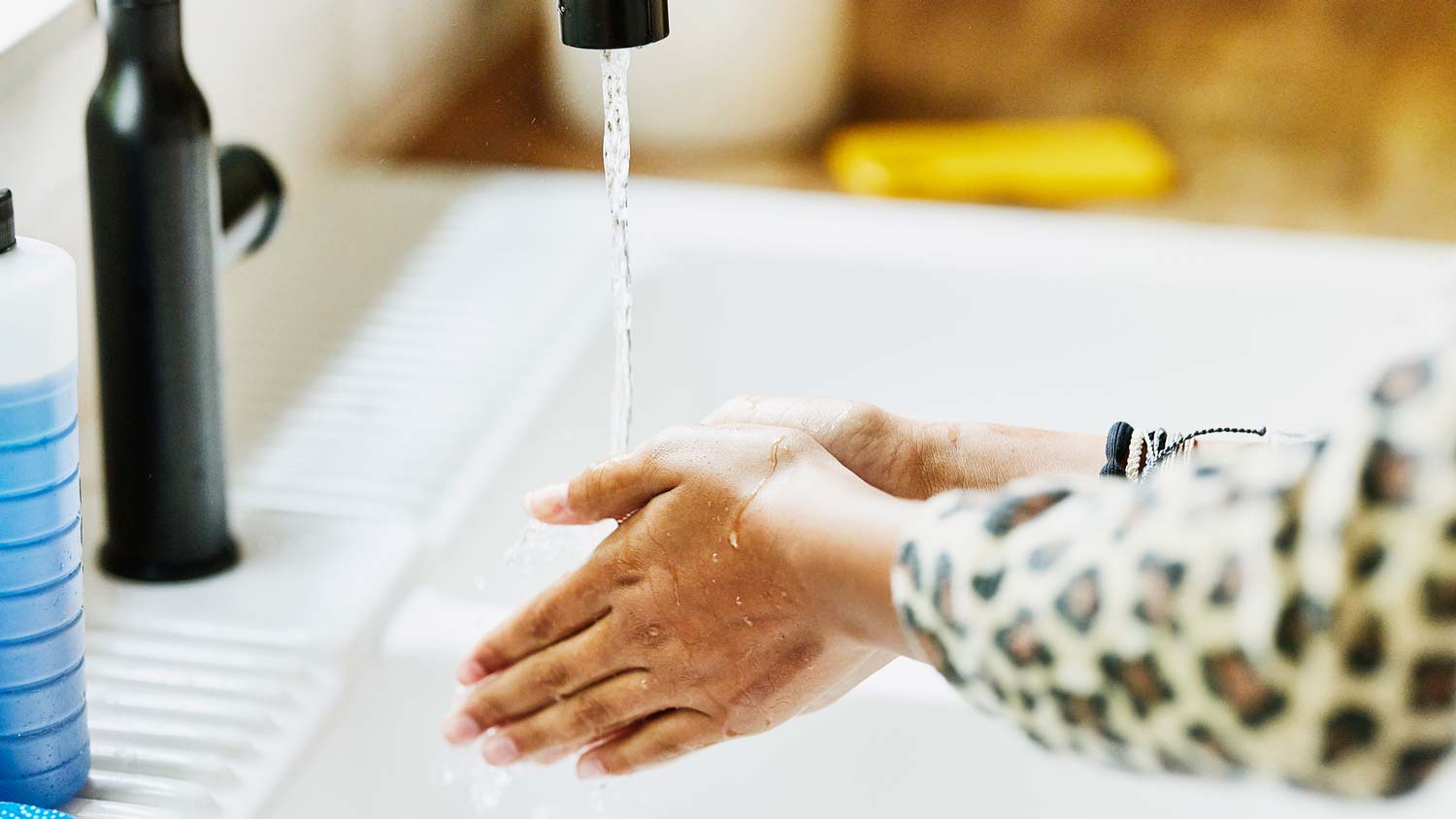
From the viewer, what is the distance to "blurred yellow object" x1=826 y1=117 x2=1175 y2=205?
4.40 ft

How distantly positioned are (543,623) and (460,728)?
61 mm

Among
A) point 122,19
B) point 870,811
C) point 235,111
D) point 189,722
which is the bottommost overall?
point 870,811

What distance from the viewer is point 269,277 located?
1029 millimetres

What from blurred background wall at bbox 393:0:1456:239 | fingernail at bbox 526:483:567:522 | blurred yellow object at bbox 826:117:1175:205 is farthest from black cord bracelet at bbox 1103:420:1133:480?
blurred background wall at bbox 393:0:1456:239

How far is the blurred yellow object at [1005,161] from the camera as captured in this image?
1.34m

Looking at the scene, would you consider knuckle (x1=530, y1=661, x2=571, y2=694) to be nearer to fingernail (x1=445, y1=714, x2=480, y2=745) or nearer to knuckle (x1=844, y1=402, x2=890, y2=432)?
fingernail (x1=445, y1=714, x2=480, y2=745)

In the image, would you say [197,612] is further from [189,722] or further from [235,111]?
[235,111]

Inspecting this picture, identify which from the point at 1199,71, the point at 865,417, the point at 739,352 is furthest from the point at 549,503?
the point at 1199,71

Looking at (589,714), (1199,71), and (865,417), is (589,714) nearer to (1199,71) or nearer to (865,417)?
(865,417)

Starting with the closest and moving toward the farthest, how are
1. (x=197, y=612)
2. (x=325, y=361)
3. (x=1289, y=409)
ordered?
(x=197, y=612) → (x=325, y=361) → (x=1289, y=409)

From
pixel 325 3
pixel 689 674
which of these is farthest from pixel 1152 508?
pixel 325 3

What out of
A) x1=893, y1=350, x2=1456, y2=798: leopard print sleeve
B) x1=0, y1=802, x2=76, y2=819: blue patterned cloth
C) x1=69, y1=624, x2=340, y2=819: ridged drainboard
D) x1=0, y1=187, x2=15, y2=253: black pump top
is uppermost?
x1=0, y1=187, x2=15, y2=253: black pump top

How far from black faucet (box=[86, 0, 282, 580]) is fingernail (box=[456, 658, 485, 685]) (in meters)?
0.15

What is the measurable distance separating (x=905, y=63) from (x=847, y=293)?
0.51 m
